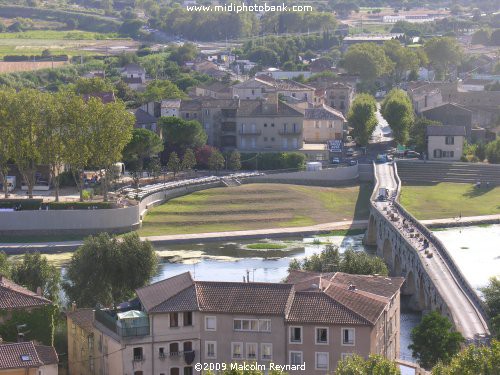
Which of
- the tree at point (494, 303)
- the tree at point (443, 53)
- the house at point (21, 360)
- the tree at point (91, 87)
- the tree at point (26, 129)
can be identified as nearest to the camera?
the house at point (21, 360)

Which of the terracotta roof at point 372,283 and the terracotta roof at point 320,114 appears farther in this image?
the terracotta roof at point 320,114

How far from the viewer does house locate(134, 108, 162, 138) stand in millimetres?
114750

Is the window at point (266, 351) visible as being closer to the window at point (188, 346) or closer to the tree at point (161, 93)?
the window at point (188, 346)

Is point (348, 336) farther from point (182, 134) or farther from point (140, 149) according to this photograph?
point (182, 134)

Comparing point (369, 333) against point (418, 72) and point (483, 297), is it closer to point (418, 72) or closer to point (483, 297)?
point (483, 297)

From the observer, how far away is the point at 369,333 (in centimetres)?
4578

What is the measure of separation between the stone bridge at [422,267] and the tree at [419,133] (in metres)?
14.5

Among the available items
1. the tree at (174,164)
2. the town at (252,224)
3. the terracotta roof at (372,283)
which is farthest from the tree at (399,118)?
the terracotta roof at (372,283)

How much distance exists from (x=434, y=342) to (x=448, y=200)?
49823mm

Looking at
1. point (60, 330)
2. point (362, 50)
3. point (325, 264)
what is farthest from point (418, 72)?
point (60, 330)

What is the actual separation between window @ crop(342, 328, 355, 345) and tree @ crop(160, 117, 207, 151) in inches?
2587

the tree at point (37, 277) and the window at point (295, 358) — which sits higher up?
the window at point (295, 358)

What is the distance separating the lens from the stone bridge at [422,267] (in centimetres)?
5988

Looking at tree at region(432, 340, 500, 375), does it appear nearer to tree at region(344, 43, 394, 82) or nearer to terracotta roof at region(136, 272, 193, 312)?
terracotta roof at region(136, 272, 193, 312)
